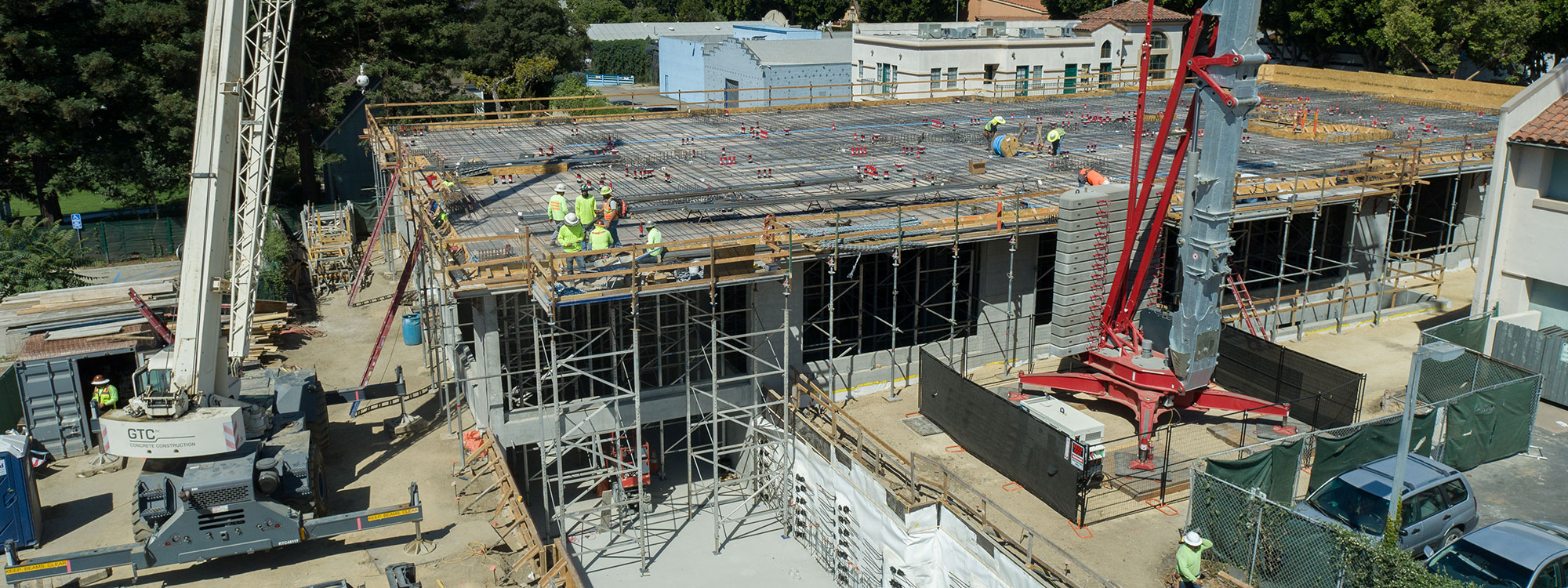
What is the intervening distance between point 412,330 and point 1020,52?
36.1m

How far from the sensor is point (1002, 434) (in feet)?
67.8

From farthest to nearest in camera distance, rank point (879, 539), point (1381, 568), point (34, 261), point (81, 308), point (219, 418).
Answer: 1. point (34, 261)
2. point (81, 308)
3. point (879, 539)
4. point (219, 418)
5. point (1381, 568)

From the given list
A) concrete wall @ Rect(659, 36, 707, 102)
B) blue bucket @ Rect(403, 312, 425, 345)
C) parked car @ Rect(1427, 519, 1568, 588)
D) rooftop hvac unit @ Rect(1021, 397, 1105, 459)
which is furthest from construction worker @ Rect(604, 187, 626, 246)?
concrete wall @ Rect(659, 36, 707, 102)

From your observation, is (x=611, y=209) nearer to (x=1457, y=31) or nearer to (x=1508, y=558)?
(x=1508, y=558)

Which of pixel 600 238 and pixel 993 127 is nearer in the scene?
pixel 600 238

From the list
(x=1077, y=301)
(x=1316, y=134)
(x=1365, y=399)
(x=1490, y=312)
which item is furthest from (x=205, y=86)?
(x=1316, y=134)

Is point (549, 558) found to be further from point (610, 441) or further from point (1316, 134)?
point (1316, 134)

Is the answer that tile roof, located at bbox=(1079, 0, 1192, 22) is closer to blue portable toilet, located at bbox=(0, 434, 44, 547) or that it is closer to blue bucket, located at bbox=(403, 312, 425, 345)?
blue bucket, located at bbox=(403, 312, 425, 345)

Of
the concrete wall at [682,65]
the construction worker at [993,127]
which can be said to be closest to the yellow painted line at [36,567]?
the construction worker at [993,127]

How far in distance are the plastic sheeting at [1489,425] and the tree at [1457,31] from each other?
117 ft

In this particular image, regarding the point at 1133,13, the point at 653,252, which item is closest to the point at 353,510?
the point at 653,252

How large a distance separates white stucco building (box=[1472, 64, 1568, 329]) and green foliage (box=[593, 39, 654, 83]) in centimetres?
8213

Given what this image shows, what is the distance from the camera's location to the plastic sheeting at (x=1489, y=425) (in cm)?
2092

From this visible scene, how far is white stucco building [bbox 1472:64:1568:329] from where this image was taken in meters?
24.9
